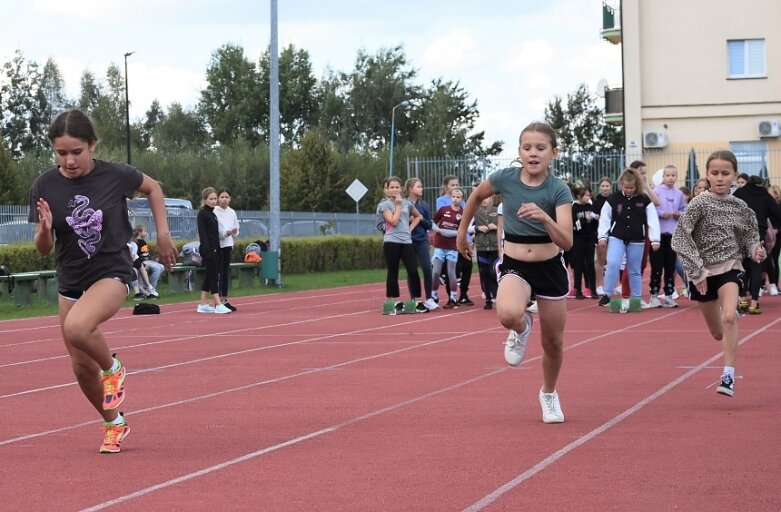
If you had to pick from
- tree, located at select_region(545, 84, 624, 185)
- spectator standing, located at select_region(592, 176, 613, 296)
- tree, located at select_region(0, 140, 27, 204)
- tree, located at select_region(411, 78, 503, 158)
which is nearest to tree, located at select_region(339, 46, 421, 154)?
tree, located at select_region(411, 78, 503, 158)

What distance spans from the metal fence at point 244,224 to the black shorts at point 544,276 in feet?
65.2

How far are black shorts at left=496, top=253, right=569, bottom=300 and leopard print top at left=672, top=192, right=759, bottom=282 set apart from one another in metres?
1.64

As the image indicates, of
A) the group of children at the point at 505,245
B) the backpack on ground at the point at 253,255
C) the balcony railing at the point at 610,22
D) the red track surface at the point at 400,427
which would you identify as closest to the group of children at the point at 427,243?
the red track surface at the point at 400,427

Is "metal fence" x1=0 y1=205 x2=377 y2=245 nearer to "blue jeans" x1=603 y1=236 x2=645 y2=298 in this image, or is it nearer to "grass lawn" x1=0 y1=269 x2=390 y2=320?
"grass lawn" x1=0 y1=269 x2=390 y2=320

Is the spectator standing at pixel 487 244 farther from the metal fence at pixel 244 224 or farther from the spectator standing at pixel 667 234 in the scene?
the metal fence at pixel 244 224

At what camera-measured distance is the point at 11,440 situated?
8.30m

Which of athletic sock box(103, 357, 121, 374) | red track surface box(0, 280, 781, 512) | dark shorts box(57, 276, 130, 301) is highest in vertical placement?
dark shorts box(57, 276, 130, 301)

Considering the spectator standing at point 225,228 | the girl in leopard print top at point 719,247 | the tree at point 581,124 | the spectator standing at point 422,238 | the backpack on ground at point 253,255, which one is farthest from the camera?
the tree at point 581,124

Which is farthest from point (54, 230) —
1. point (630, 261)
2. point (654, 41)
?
point (654, 41)

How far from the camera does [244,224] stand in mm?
40688

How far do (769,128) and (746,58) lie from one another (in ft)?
8.69

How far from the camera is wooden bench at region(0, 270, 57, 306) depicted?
76.1 feet

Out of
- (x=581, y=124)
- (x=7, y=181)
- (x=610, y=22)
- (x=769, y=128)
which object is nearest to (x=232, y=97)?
(x=581, y=124)

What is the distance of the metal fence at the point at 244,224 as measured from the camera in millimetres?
34353
